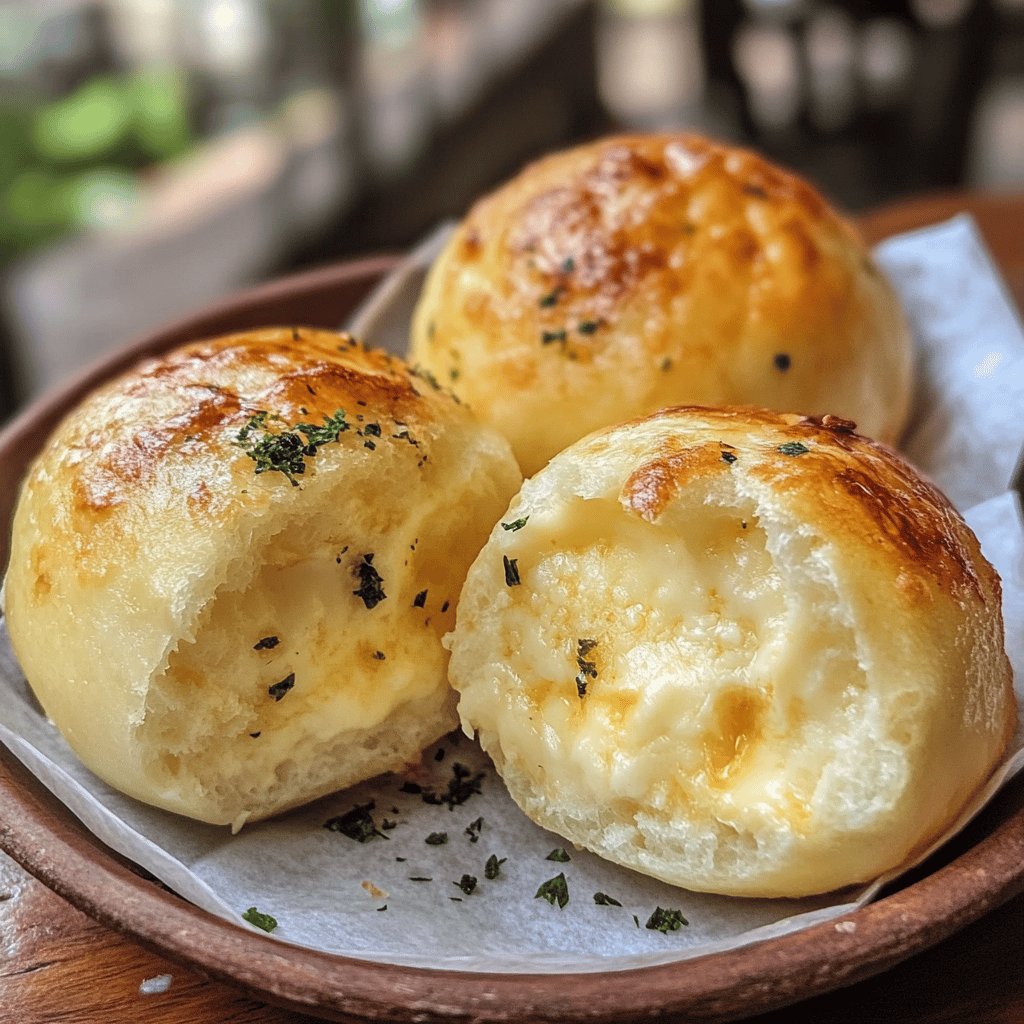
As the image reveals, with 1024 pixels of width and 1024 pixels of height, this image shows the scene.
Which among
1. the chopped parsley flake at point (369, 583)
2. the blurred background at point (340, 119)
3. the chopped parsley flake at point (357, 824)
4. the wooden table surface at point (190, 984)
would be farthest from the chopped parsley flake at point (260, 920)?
the blurred background at point (340, 119)

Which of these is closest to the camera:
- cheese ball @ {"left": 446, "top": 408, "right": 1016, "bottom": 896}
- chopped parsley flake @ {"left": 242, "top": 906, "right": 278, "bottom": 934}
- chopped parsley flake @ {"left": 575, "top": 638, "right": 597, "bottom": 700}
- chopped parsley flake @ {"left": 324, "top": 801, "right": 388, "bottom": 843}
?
cheese ball @ {"left": 446, "top": 408, "right": 1016, "bottom": 896}

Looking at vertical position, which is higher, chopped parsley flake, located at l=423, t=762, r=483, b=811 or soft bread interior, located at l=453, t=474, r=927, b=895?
soft bread interior, located at l=453, t=474, r=927, b=895

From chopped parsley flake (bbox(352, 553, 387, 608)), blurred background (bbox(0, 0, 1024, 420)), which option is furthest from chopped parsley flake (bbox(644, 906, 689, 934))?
blurred background (bbox(0, 0, 1024, 420))

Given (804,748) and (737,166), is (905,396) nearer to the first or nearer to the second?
(737,166)

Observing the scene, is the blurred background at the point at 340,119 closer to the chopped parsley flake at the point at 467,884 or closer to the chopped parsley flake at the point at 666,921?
the chopped parsley flake at the point at 467,884

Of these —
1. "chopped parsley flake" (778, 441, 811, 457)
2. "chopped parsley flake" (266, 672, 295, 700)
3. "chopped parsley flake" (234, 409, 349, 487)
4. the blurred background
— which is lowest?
the blurred background

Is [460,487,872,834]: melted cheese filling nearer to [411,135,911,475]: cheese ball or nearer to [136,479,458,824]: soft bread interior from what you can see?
[136,479,458,824]: soft bread interior
